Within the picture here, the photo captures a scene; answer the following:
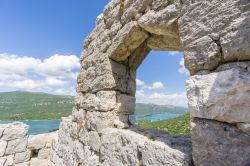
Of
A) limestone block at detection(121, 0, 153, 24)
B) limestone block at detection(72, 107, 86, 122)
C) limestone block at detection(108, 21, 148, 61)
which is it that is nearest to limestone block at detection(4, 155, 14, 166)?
limestone block at detection(72, 107, 86, 122)

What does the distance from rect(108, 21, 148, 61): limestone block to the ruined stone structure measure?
0.01m

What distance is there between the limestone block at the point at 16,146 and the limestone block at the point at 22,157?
94 mm

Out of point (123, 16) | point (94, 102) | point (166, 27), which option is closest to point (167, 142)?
point (166, 27)

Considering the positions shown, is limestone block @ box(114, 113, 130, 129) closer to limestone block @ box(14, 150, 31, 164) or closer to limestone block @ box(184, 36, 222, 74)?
limestone block @ box(184, 36, 222, 74)

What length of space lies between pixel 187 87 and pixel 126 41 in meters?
1.61

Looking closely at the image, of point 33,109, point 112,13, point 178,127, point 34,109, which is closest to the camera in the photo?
point 112,13

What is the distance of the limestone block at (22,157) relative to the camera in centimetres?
543

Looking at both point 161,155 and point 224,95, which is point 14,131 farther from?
point 224,95

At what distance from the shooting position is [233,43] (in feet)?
5.68

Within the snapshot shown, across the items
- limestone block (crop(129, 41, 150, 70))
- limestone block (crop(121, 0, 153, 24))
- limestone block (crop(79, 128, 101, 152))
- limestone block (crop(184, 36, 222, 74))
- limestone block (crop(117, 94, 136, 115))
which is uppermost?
limestone block (crop(121, 0, 153, 24))

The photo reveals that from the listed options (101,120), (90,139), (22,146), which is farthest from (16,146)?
(101,120)

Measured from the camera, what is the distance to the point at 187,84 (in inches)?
79.6

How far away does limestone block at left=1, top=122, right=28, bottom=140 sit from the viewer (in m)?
5.42

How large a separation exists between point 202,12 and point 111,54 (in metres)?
1.89
